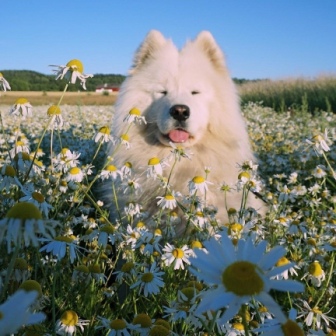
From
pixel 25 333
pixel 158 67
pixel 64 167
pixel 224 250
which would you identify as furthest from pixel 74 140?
pixel 224 250

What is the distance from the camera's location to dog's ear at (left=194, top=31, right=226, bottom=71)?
4.23m

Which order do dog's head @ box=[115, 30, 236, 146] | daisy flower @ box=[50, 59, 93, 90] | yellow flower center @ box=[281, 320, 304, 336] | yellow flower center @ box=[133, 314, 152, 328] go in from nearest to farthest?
yellow flower center @ box=[281, 320, 304, 336] → yellow flower center @ box=[133, 314, 152, 328] → daisy flower @ box=[50, 59, 93, 90] → dog's head @ box=[115, 30, 236, 146]

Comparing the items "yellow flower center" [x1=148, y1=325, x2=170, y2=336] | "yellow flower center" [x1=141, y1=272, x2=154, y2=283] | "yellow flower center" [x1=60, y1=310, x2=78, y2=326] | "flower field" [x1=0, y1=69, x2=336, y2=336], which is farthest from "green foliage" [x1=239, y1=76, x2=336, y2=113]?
"yellow flower center" [x1=148, y1=325, x2=170, y2=336]

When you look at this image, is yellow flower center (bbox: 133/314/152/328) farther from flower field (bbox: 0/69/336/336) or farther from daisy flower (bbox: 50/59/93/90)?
daisy flower (bbox: 50/59/93/90)

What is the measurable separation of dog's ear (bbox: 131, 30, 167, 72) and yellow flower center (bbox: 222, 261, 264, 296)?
3717mm

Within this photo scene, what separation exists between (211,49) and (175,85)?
534 millimetres

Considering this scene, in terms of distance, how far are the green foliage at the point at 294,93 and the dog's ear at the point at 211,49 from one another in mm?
10290

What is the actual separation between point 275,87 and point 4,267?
57.6ft

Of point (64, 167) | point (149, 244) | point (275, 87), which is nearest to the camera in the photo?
point (149, 244)

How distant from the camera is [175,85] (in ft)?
13.2

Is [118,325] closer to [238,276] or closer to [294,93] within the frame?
[238,276]

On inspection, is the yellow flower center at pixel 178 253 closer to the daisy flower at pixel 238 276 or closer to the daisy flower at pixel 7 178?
the daisy flower at pixel 7 178

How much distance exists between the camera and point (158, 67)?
4137 millimetres

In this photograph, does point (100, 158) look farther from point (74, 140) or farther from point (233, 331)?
point (233, 331)
